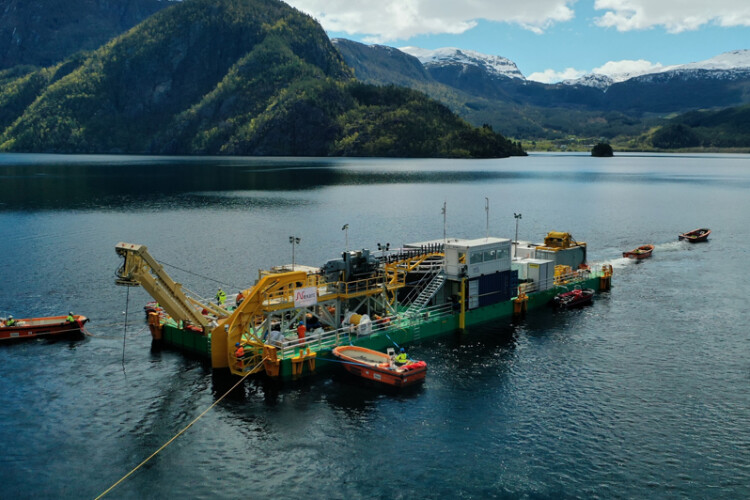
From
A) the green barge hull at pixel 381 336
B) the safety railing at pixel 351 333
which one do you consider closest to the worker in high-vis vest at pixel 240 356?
the safety railing at pixel 351 333

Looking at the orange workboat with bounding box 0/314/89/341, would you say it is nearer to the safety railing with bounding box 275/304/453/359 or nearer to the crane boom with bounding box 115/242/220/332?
the crane boom with bounding box 115/242/220/332

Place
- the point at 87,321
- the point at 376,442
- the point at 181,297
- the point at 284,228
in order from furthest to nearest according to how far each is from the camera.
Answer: the point at 284,228
the point at 87,321
the point at 181,297
the point at 376,442

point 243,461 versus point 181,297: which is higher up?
point 181,297

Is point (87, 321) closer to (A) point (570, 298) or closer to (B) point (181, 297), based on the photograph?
(B) point (181, 297)

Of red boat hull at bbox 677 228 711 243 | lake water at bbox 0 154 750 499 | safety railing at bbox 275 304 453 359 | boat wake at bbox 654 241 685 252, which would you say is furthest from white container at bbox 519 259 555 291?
red boat hull at bbox 677 228 711 243

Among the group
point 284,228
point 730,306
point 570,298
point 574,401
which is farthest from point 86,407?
point 284,228
